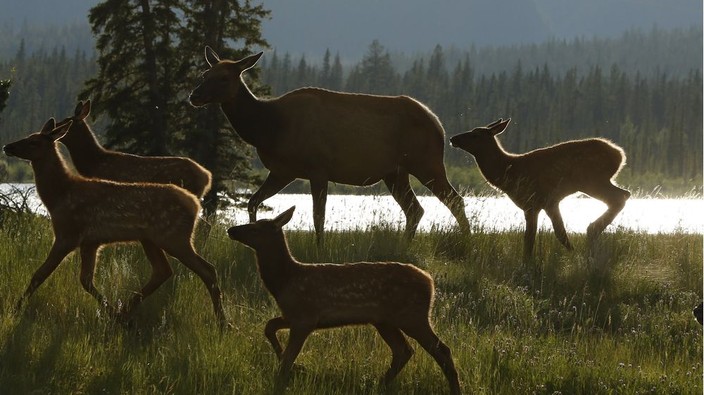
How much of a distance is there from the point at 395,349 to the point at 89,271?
268 centimetres

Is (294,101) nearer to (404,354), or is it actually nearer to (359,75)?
(404,354)

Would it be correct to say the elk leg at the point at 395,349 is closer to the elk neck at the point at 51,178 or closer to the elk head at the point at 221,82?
the elk neck at the point at 51,178

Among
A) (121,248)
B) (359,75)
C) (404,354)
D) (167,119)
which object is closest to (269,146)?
(121,248)

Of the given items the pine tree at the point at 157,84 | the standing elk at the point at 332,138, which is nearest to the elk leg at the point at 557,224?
the standing elk at the point at 332,138

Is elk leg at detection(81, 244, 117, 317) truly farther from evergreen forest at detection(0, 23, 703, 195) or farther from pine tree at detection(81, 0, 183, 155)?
evergreen forest at detection(0, 23, 703, 195)

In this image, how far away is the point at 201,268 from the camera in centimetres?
746

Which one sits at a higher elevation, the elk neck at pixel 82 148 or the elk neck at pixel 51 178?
the elk neck at pixel 82 148

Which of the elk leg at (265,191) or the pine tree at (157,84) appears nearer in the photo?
the elk leg at (265,191)

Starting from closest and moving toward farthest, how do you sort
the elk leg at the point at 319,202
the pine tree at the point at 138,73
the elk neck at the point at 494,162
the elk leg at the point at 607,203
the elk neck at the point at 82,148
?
the elk neck at the point at 82,148
the elk leg at the point at 319,202
the elk leg at the point at 607,203
the elk neck at the point at 494,162
the pine tree at the point at 138,73

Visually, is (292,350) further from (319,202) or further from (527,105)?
(527,105)

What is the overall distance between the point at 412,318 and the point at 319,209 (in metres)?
5.40

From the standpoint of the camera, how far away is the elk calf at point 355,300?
613 centimetres

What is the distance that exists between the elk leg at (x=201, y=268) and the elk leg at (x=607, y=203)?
570 cm

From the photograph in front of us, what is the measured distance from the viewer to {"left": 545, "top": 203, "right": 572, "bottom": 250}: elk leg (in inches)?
458
